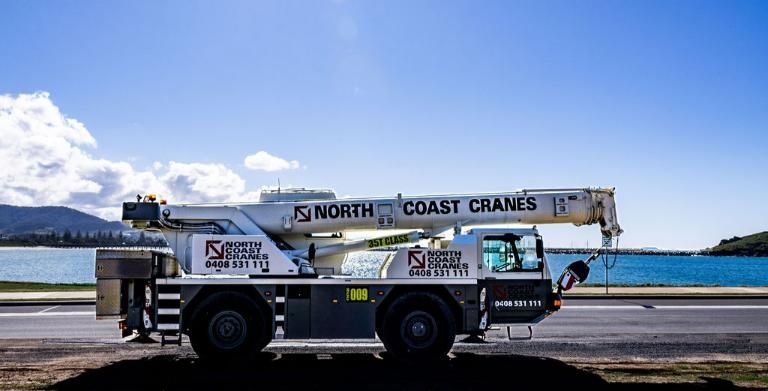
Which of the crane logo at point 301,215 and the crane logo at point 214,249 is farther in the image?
the crane logo at point 301,215

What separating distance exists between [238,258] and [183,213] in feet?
5.62

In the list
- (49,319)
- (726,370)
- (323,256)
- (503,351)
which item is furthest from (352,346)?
(49,319)

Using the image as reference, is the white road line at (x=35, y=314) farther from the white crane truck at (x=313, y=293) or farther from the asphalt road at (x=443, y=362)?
the white crane truck at (x=313, y=293)

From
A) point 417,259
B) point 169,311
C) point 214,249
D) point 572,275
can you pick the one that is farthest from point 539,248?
point 169,311

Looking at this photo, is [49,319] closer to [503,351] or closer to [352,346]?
[352,346]

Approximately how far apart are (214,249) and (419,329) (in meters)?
4.07

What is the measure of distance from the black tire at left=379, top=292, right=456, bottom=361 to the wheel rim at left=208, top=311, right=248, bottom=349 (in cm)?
258

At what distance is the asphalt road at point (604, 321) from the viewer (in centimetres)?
1627

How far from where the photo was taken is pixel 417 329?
12.3 meters

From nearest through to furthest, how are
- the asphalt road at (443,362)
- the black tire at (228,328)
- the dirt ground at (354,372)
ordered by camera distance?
the dirt ground at (354,372), the asphalt road at (443,362), the black tire at (228,328)

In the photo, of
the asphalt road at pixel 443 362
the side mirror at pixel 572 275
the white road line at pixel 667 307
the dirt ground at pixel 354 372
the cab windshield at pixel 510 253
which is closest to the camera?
the dirt ground at pixel 354 372

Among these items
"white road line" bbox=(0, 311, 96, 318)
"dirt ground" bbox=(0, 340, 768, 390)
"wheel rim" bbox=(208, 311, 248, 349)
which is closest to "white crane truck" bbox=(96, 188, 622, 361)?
"wheel rim" bbox=(208, 311, 248, 349)

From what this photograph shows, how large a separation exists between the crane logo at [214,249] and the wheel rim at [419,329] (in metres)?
3.61

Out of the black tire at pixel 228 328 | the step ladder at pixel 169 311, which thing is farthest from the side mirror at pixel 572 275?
the step ladder at pixel 169 311
